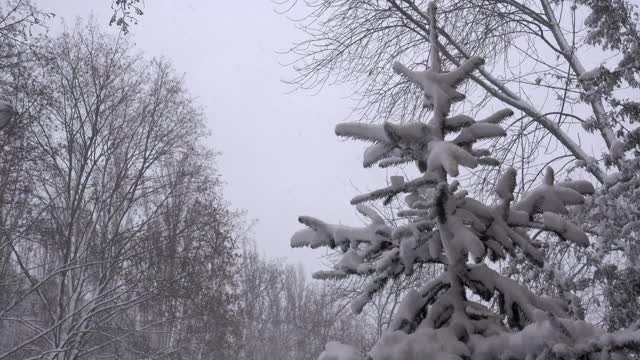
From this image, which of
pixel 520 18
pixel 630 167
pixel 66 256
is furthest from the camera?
pixel 66 256

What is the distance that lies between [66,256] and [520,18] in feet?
33.3

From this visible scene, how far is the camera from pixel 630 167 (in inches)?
192

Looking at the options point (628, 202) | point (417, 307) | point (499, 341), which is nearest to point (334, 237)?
point (417, 307)

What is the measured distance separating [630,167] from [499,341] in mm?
4178

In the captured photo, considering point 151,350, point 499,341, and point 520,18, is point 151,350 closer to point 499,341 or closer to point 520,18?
point 520,18

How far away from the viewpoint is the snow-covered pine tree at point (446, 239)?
5.62 feet

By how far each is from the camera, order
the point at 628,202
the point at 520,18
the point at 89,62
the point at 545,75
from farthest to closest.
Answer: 1. the point at 89,62
2. the point at 520,18
3. the point at 545,75
4. the point at 628,202

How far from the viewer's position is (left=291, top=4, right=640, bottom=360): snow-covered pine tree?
5.62 ft

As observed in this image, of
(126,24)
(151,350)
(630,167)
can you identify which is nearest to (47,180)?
(151,350)

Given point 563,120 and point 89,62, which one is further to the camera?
point 89,62

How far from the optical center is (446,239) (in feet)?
6.06

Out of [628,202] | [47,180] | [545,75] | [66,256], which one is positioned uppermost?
Answer: [47,180]

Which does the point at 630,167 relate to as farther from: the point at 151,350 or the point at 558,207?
the point at 151,350

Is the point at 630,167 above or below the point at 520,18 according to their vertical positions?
below
